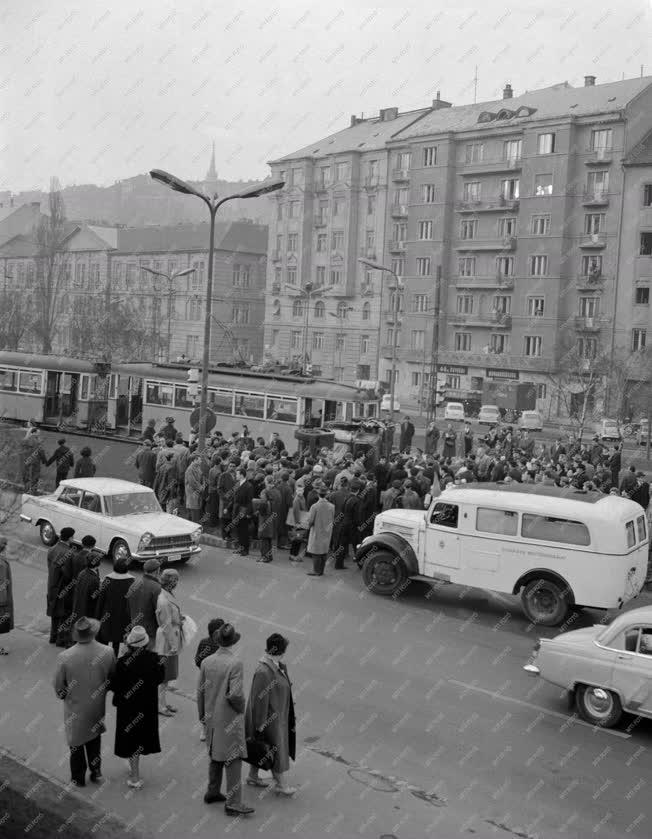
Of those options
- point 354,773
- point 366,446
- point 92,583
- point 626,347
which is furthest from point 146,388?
point 626,347

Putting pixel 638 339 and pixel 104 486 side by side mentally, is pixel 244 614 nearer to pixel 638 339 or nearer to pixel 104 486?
pixel 104 486

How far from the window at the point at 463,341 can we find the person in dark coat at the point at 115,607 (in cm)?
6303

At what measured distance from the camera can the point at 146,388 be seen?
37.1 meters

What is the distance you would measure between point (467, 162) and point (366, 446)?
47409 millimetres

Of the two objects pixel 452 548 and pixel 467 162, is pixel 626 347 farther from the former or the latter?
pixel 452 548

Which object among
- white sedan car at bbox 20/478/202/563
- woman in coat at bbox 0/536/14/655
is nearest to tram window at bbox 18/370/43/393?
white sedan car at bbox 20/478/202/563

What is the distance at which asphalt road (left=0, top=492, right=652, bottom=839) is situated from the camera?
28.7 ft

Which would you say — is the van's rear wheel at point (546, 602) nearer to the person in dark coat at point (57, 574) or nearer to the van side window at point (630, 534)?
the van side window at point (630, 534)

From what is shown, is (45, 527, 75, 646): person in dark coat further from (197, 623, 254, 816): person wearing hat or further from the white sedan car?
(197, 623, 254, 816): person wearing hat

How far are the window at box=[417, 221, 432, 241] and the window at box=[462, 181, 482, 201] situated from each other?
3.34m

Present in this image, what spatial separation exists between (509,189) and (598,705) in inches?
2468

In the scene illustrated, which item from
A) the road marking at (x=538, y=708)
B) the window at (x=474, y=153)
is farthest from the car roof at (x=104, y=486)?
the window at (x=474, y=153)

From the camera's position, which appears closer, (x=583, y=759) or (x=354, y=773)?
(x=354, y=773)

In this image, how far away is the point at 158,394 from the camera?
121ft
